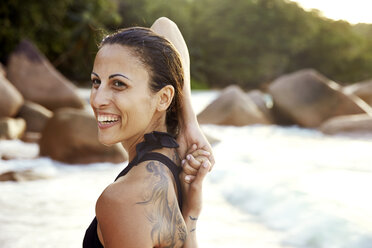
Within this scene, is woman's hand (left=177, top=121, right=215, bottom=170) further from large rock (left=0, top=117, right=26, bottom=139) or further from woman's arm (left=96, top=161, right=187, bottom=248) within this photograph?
large rock (left=0, top=117, right=26, bottom=139)

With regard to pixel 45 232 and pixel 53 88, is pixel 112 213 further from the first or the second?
pixel 53 88

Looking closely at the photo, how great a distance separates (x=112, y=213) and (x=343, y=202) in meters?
3.93

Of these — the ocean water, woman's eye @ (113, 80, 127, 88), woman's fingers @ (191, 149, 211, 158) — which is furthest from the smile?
the ocean water

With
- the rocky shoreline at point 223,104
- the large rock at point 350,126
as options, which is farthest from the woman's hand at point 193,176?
the large rock at point 350,126

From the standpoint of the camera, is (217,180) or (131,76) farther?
(217,180)

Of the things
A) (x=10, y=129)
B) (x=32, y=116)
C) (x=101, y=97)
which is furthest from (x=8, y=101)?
(x=101, y=97)

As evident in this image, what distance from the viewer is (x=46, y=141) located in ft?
22.2

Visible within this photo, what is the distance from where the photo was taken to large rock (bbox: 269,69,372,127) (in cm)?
1195

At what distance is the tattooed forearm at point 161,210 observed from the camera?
143 cm

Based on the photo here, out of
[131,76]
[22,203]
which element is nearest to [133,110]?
[131,76]

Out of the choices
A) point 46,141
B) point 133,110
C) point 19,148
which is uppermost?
point 133,110

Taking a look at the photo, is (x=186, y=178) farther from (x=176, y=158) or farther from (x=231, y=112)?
(x=231, y=112)

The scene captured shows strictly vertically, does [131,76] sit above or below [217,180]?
above

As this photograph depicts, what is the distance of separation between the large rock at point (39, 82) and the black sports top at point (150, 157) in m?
9.84
